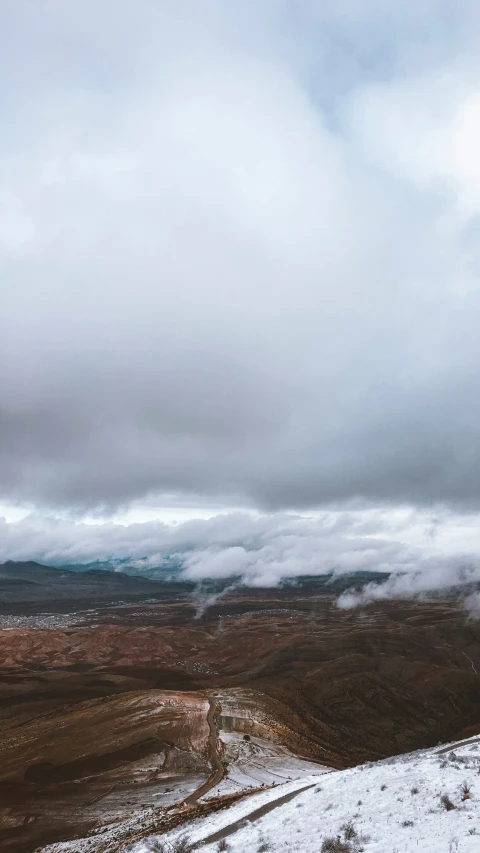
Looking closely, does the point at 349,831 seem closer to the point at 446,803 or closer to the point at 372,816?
the point at 372,816

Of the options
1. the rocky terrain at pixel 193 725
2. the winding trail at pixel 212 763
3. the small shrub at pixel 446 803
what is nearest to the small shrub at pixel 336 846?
the small shrub at pixel 446 803

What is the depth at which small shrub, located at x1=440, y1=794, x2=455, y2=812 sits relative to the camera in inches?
669

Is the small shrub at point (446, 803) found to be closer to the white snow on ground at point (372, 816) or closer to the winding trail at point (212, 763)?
the white snow on ground at point (372, 816)

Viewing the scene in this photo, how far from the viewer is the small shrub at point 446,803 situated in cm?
1698

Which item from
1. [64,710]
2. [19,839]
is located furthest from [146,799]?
[64,710]

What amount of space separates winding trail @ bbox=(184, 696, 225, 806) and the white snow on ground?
27.5ft

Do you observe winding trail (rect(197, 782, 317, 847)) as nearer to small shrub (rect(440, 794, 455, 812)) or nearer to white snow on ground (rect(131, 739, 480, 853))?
white snow on ground (rect(131, 739, 480, 853))

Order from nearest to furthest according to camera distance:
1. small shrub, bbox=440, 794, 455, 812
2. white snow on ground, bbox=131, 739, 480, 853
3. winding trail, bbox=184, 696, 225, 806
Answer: white snow on ground, bbox=131, 739, 480, 853
small shrub, bbox=440, 794, 455, 812
winding trail, bbox=184, 696, 225, 806

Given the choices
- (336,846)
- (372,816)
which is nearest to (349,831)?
(336,846)

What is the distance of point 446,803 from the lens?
1736 cm

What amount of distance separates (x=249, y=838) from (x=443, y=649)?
494 feet

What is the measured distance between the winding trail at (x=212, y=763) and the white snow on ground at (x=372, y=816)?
330 inches

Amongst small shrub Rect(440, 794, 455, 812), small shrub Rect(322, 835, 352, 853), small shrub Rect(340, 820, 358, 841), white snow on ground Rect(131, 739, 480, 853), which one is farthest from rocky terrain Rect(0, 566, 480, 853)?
small shrub Rect(440, 794, 455, 812)

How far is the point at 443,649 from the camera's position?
147 m
